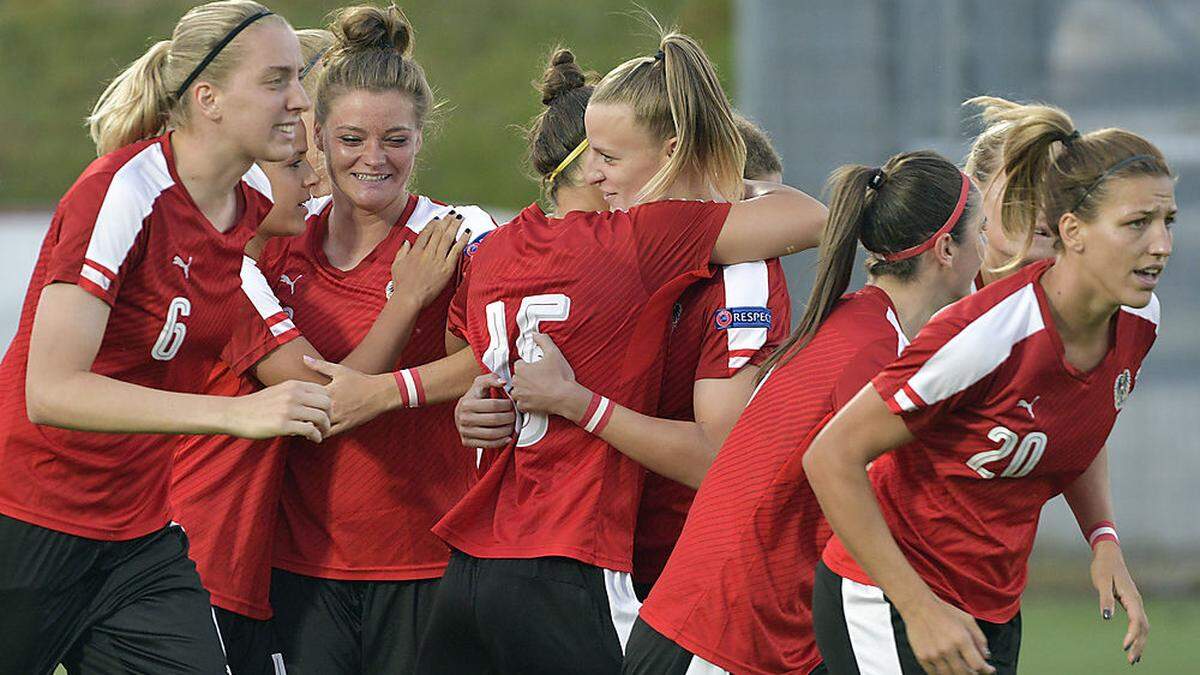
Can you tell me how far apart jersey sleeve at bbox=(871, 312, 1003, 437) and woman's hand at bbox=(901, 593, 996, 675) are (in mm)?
342

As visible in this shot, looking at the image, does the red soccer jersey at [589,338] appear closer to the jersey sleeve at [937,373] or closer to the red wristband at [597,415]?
the red wristband at [597,415]

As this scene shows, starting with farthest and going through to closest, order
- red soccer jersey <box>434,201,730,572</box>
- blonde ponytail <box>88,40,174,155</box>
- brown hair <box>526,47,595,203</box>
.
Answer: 1. brown hair <box>526,47,595,203</box>
2. blonde ponytail <box>88,40,174,155</box>
3. red soccer jersey <box>434,201,730,572</box>

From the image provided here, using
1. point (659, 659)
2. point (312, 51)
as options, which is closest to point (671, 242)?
point (659, 659)

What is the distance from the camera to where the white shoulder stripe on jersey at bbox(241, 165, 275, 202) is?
13.4ft

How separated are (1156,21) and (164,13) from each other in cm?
1421

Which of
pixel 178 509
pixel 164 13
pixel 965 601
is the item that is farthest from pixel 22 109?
pixel 965 601

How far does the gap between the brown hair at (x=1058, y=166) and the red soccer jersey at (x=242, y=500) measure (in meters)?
1.78

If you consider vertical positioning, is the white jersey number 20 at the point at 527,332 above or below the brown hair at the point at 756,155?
below

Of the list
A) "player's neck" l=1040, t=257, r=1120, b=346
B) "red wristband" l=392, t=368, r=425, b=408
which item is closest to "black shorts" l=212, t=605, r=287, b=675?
"red wristband" l=392, t=368, r=425, b=408

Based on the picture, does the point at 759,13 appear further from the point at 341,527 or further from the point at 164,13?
the point at 164,13

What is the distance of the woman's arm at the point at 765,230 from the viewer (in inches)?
144

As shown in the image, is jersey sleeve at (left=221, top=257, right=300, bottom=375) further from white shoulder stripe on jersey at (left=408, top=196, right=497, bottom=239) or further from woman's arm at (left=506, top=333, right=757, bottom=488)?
woman's arm at (left=506, top=333, right=757, bottom=488)

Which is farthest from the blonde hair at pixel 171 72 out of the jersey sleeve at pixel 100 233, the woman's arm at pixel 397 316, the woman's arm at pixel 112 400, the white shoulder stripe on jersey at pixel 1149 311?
the white shoulder stripe on jersey at pixel 1149 311

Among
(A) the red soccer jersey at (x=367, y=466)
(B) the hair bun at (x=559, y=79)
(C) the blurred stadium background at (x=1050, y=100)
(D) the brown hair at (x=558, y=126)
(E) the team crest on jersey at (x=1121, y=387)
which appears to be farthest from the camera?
(C) the blurred stadium background at (x=1050, y=100)
